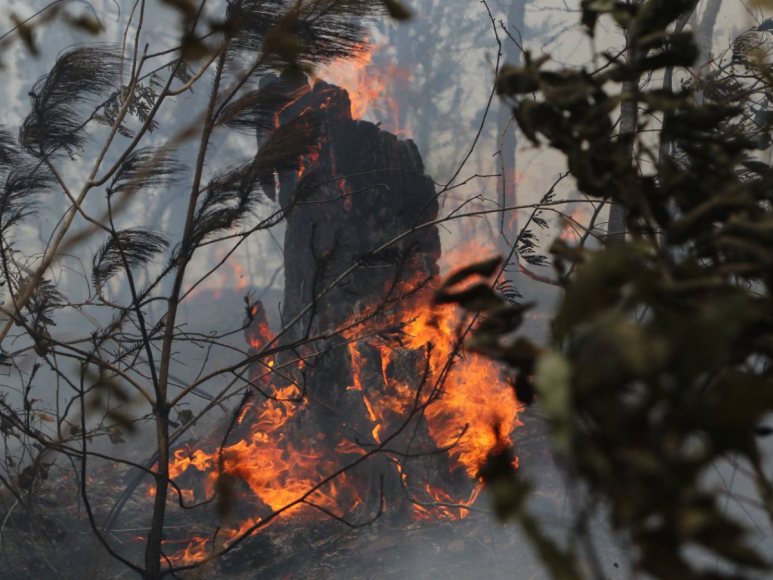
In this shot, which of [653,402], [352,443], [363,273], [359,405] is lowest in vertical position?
[653,402]

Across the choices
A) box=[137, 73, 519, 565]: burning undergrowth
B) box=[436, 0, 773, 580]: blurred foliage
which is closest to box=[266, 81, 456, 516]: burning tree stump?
box=[137, 73, 519, 565]: burning undergrowth

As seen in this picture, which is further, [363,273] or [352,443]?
[352,443]

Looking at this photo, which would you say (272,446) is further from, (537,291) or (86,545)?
(537,291)

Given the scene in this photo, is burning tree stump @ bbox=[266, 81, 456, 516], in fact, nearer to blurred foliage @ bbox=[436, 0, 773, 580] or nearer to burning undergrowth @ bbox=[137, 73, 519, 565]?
burning undergrowth @ bbox=[137, 73, 519, 565]

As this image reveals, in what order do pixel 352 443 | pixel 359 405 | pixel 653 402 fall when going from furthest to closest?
1. pixel 352 443
2. pixel 359 405
3. pixel 653 402

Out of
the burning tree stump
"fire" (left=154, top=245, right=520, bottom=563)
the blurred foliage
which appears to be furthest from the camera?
the burning tree stump

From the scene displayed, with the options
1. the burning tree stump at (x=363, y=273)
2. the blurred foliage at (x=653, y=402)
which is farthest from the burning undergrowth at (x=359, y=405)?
the blurred foliage at (x=653, y=402)

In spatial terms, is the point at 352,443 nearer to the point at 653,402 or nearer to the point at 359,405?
the point at 359,405

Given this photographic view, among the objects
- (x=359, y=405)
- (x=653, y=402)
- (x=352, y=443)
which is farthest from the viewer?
(x=352, y=443)

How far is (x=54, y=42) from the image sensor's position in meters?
31.8

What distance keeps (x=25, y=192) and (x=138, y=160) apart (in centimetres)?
62

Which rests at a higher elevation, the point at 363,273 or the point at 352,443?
the point at 363,273

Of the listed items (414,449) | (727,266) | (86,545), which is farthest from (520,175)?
(727,266)

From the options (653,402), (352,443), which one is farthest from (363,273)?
(653,402)
